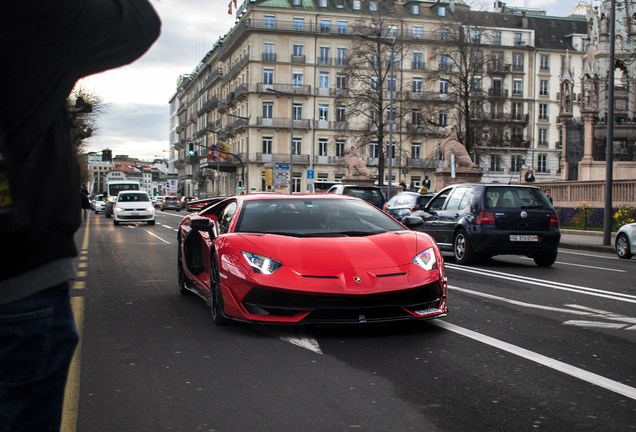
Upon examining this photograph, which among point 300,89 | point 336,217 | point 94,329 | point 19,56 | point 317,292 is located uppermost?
point 300,89

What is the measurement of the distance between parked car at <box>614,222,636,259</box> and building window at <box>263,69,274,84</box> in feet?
204

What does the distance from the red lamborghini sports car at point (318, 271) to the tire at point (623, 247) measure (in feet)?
36.5

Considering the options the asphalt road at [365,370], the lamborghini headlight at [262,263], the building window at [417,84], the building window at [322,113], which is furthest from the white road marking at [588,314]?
the building window at [417,84]

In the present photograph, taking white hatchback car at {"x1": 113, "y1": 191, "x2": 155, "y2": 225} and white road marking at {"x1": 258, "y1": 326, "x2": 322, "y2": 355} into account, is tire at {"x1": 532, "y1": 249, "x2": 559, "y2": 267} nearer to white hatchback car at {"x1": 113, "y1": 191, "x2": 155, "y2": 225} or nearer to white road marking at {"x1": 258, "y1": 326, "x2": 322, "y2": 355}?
white road marking at {"x1": 258, "y1": 326, "x2": 322, "y2": 355}

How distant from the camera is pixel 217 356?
212 inches

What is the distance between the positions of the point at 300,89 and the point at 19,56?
7662 cm

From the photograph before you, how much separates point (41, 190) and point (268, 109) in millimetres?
75745

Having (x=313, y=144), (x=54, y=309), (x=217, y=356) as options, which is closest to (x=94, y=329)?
(x=217, y=356)

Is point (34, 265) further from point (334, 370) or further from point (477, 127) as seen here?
point (477, 127)

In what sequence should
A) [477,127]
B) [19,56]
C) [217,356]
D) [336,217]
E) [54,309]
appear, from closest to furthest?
[19,56] < [54,309] < [217,356] < [336,217] < [477,127]

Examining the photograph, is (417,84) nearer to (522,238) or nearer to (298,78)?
(298,78)

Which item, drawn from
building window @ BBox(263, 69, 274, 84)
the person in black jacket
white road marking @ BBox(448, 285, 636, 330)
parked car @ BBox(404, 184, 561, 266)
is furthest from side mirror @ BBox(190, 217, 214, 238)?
building window @ BBox(263, 69, 274, 84)

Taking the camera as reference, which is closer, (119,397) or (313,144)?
(119,397)

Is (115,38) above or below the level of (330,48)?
below
